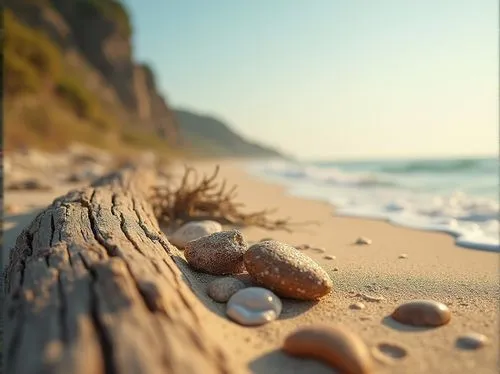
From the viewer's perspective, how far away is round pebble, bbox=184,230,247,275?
240 cm

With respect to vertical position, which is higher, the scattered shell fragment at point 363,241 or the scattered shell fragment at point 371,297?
the scattered shell fragment at point 363,241

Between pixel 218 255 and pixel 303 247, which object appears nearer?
pixel 218 255

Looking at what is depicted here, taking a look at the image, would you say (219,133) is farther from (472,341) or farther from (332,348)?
(332,348)

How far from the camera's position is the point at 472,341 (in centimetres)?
171

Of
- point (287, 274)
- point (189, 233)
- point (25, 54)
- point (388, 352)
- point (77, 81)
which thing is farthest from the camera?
point (77, 81)

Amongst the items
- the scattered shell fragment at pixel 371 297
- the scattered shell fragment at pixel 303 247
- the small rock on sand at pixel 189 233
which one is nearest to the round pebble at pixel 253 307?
the scattered shell fragment at pixel 371 297

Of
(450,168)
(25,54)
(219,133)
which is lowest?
(450,168)

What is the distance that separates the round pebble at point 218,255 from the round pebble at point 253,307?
43 cm

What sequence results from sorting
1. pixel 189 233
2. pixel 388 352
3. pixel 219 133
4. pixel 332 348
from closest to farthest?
pixel 332 348
pixel 388 352
pixel 189 233
pixel 219 133

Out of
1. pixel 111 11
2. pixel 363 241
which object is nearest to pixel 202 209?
pixel 363 241

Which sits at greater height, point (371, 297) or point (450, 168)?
point (450, 168)

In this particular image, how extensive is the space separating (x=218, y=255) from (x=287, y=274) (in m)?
0.49

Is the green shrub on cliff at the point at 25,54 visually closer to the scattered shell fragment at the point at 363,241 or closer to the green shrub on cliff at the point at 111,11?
the scattered shell fragment at the point at 363,241

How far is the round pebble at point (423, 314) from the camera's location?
1.87m
